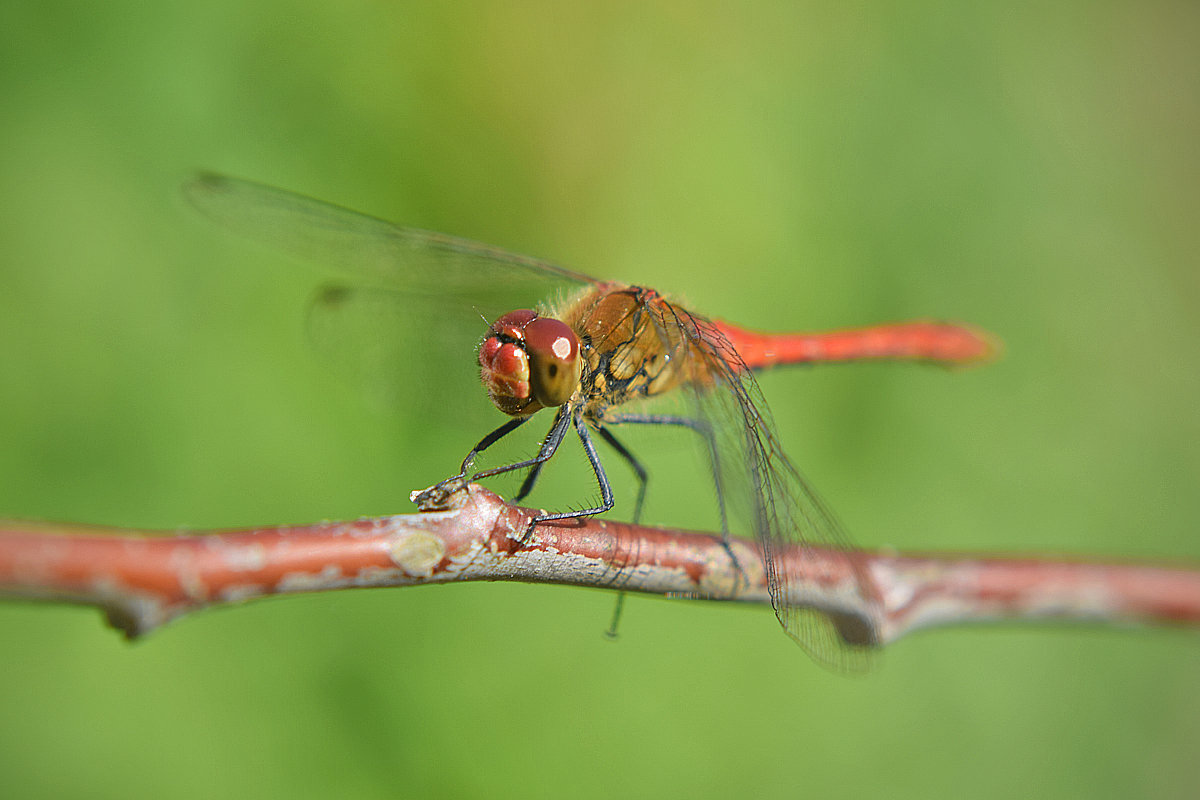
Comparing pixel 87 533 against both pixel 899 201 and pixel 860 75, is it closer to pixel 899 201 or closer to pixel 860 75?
pixel 899 201

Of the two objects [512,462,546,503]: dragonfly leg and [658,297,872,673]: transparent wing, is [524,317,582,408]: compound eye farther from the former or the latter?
[658,297,872,673]: transparent wing

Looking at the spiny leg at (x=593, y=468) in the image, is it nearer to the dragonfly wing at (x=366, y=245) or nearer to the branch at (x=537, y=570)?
the branch at (x=537, y=570)

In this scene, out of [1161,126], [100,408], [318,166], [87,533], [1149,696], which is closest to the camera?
[87,533]

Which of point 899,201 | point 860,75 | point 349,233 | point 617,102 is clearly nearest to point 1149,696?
point 899,201

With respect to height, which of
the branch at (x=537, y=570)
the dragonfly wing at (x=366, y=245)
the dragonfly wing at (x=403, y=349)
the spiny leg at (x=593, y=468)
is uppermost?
the dragonfly wing at (x=366, y=245)

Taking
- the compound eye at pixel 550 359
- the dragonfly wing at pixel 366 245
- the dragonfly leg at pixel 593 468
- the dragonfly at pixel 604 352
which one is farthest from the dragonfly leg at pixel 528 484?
the dragonfly wing at pixel 366 245

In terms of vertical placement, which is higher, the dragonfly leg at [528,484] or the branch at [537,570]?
the dragonfly leg at [528,484]

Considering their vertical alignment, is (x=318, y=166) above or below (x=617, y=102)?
below

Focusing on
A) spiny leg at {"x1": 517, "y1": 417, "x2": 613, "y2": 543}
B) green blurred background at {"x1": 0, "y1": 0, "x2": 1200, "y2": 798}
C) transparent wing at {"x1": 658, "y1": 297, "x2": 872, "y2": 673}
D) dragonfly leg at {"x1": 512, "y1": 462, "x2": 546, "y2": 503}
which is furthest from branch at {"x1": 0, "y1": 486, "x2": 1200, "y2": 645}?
dragonfly leg at {"x1": 512, "y1": 462, "x2": 546, "y2": 503}
